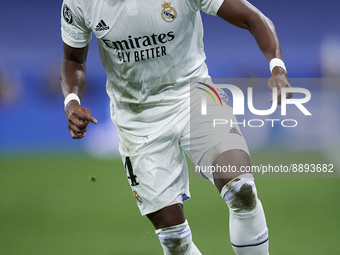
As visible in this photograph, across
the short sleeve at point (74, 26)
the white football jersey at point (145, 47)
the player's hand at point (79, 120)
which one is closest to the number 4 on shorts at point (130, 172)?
the white football jersey at point (145, 47)

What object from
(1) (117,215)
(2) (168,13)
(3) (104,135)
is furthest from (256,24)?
(3) (104,135)

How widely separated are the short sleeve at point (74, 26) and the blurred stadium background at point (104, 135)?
1555 mm

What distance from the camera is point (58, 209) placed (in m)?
3.34

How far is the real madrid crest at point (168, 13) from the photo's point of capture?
176cm

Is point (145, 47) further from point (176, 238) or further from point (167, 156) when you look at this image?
point (176, 238)

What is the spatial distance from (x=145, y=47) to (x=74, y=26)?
0.41 m

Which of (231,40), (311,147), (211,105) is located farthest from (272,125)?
(211,105)

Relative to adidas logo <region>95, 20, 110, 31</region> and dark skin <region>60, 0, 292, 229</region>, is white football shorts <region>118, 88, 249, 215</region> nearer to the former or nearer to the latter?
dark skin <region>60, 0, 292, 229</region>

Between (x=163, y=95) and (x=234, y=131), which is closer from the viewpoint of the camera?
(x=234, y=131)

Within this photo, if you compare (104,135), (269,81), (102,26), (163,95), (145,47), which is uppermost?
(102,26)

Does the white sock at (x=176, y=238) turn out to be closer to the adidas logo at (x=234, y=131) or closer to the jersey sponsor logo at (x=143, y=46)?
the adidas logo at (x=234, y=131)

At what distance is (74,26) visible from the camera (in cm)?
195

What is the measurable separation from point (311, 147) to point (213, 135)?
3.15m

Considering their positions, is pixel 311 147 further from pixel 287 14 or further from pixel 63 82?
pixel 63 82
